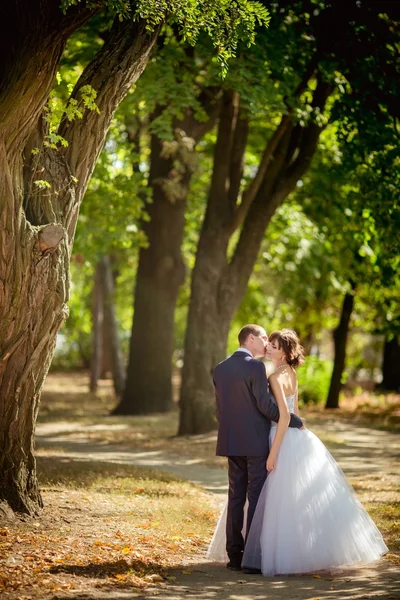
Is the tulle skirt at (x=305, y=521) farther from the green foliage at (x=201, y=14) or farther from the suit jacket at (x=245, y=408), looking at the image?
the green foliage at (x=201, y=14)

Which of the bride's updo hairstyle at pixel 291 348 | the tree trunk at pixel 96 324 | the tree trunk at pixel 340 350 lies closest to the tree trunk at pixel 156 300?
the tree trunk at pixel 340 350

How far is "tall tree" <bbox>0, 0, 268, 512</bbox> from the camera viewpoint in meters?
7.73

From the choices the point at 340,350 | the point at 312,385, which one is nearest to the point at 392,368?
the point at 312,385

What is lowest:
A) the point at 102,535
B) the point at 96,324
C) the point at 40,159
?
the point at 102,535

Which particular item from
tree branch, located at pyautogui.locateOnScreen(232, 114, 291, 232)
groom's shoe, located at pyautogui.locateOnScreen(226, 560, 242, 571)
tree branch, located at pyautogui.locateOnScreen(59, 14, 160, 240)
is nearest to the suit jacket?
groom's shoe, located at pyautogui.locateOnScreen(226, 560, 242, 571)

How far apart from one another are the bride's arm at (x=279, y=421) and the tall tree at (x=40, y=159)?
88.1 inches

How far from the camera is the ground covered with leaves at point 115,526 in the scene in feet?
21.2

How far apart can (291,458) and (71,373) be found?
3917 cm

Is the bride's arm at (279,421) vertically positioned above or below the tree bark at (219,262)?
below

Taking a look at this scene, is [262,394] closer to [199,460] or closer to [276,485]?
[276,485]

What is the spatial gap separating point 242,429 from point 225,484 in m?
5.19

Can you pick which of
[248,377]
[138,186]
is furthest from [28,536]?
[138,186]

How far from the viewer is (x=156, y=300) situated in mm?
22047

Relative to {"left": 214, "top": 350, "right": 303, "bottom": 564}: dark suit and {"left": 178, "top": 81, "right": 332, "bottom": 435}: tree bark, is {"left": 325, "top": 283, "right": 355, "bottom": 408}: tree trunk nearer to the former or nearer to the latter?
{"left": 178, "top": 81, "right": 332, "bottom": 435}: tree bark
